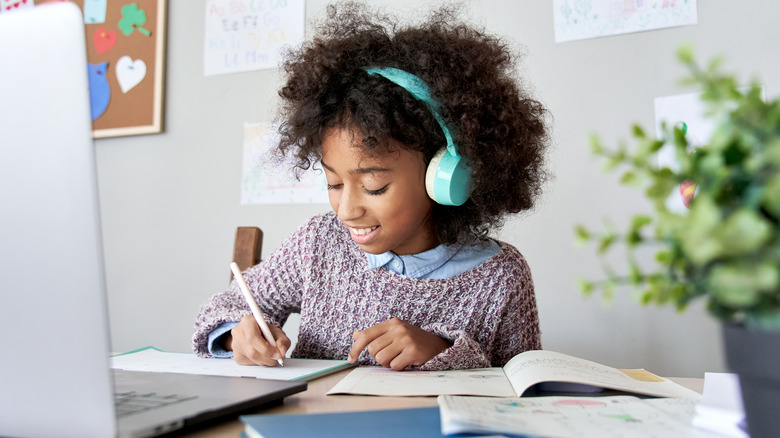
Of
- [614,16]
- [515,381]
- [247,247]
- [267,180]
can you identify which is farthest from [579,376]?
[267,180]

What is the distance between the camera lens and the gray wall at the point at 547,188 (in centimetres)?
123

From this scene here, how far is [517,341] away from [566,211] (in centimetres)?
46

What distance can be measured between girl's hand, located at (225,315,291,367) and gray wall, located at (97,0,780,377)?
2.29 ft

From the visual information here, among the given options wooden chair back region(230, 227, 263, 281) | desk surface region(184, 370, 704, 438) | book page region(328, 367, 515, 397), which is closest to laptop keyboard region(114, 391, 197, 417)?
desk surface region(184, 370, 704, 438)

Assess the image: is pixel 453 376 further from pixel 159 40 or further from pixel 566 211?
pixel 159 40

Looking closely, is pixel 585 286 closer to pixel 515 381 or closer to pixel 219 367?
pixel 515 381

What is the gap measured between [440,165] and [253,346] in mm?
→ 338

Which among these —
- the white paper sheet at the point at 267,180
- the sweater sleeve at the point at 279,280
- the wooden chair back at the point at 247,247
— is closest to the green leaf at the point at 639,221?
the sweater sleeve at the point at 279,280

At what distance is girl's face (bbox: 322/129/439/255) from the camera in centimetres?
84

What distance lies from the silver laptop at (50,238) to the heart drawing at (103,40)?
1.54 meters

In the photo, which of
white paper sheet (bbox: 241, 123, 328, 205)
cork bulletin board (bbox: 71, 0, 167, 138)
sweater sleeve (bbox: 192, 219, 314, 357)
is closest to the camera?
sweater sleeve (bbox: 192, 219, 314, 357)

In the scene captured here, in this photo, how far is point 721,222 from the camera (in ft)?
0.82

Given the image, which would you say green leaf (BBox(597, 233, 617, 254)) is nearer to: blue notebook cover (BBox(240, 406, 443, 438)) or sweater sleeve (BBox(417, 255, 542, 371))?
blue notebook cover (BBox(240, 406, 443, 438))

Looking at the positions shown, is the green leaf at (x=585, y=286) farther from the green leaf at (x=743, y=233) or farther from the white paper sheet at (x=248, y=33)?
the white paper sheet at (x=248, y=33)
